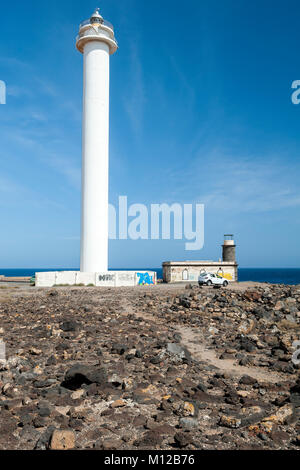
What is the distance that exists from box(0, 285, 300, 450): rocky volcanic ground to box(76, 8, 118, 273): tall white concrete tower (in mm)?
24606

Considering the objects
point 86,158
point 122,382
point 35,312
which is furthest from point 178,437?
point 86,158

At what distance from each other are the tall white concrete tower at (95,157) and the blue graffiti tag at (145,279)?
429cm

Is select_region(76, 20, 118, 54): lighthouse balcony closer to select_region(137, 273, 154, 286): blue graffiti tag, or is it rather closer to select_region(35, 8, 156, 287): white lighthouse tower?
select_region(35, 8, 156, 287): white lighthouse tower

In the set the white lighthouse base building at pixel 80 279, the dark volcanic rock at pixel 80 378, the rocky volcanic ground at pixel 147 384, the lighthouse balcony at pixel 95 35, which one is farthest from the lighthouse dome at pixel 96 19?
the dark volcanic rock at pixel 80 378

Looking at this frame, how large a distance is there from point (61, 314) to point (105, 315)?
2286 millimetres

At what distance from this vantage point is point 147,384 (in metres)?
8.88

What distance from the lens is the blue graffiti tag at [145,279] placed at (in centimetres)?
4313

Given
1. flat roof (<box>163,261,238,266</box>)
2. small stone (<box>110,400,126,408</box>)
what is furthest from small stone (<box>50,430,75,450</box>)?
flat roof (<box>163,261,238,266</box>)

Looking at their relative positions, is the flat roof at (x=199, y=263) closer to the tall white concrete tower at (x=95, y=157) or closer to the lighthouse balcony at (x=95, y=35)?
the tall white concrete tower at (x=95, y=157)

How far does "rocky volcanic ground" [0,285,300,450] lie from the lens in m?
6.43

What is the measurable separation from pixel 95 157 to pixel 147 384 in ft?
119

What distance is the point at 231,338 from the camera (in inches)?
568
